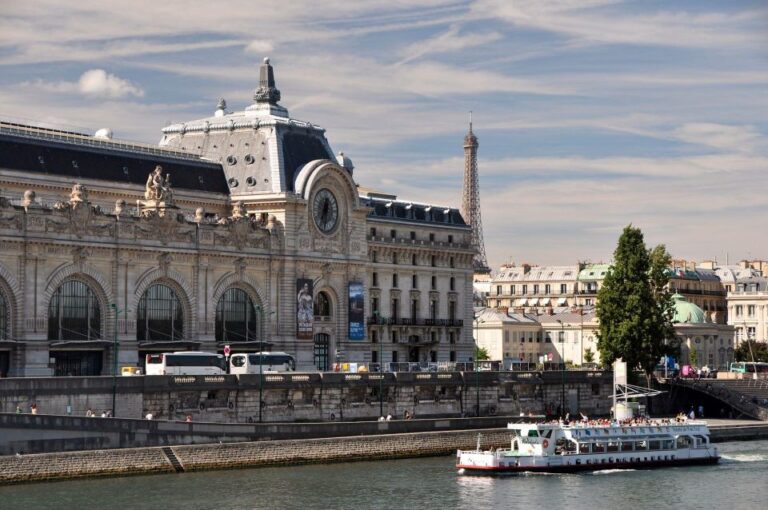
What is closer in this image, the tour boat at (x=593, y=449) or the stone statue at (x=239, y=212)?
the tour boat at (x=593, y=449)

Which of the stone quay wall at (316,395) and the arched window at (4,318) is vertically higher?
the arched window at (4,318)

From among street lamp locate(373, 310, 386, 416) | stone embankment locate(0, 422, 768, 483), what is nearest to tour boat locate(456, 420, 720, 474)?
stone embankment locate(0, 422, 768, 483)

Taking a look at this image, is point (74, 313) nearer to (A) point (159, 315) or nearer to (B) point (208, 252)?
(A) point (159, 315)

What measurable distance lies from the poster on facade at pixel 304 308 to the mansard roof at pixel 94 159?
10094 mm

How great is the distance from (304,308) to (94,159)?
63.3 ft

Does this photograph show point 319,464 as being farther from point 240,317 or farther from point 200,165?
point 200,165

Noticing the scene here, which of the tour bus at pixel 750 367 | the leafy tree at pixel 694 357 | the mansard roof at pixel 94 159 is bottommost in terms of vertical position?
the tour bus at pixel 750 367

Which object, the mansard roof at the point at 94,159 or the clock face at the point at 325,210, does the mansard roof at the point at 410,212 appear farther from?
the mansard roof at the point at 94,159

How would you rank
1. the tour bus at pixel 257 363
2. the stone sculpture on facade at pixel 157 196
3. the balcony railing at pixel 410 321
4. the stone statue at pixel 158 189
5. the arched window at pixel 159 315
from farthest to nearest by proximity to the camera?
the balcony railing at pixel 410 321, the stone statue at pixel 158 189, the stone sculpture on facade at pixel 157 196, the arched window at pixel 159 315, the tour bus at pixel 257 363

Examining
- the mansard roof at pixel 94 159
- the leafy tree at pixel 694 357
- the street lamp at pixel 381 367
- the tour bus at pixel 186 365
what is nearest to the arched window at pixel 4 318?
the tour bus at pixel 186 365

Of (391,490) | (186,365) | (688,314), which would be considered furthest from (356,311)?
(688,314)

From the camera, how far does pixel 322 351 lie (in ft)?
423

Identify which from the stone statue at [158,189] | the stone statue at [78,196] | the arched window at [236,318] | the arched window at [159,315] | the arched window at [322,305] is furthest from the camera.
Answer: the arched window at [322,305]

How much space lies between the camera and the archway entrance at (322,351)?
421 feet
